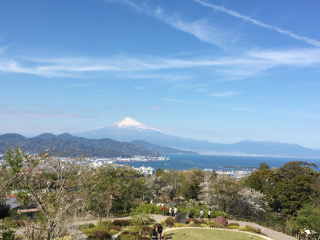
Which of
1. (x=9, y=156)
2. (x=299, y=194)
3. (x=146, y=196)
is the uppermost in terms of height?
(x=9, y=156)

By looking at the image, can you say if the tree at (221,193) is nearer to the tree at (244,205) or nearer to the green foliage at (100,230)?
the tree at (244,205)

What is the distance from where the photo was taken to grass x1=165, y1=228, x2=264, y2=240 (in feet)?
62.2

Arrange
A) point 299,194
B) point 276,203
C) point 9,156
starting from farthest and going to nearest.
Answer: point 276,203 < point 299,194 < point 9,156

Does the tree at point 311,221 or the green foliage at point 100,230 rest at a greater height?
the tree at point 311,221

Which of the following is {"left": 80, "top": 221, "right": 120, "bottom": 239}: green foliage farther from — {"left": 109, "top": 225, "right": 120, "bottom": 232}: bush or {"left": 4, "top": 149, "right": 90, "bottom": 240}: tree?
{"left": 4, "top": 149, "right": 90, "bottom": 240}: tree

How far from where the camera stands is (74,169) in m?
18.5

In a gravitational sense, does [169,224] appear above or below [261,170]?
below

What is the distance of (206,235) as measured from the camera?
19.7 m

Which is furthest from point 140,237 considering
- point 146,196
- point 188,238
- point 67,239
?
point 146,196

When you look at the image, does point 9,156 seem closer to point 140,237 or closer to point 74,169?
point 74,169

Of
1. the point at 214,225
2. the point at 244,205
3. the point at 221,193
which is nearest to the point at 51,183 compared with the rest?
the point at 214,225

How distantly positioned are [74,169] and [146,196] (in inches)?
990

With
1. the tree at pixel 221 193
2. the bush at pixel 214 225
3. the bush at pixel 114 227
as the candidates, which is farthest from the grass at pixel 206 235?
the tree at pixel 221 193

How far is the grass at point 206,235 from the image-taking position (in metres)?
19.0
